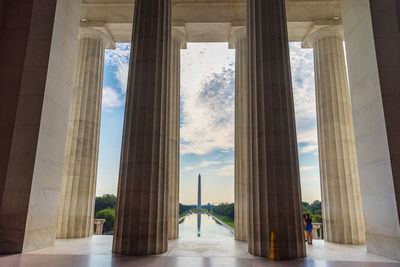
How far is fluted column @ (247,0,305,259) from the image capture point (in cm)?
2720

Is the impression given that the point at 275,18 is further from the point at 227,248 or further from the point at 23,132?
the point at 23,132

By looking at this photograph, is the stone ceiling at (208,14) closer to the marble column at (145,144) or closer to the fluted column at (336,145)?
the fluted column at (336,145)

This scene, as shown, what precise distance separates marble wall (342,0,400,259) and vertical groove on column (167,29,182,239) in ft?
86.2

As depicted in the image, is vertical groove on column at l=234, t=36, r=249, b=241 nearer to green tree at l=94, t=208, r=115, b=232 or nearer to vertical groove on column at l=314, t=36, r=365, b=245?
vertical groove on column at l=314, t=36, r=365, b=245

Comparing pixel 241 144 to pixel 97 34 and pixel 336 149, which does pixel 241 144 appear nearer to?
pixel 336 149

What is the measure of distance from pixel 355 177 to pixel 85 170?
1739 inches

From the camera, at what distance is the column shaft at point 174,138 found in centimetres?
4325

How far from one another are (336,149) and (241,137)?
617 inches

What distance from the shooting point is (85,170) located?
45281mm

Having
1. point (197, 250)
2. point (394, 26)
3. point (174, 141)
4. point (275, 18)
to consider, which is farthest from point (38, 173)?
point (394, 26)

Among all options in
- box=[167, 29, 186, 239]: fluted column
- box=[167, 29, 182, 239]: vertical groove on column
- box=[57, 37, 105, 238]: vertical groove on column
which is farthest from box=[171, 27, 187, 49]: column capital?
box=[57, 37, 105, 238]: vertical groove on column

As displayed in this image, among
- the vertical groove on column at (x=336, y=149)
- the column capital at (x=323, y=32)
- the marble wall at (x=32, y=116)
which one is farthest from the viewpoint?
the column capital at (x=323, y=32)

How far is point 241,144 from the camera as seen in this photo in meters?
44.8

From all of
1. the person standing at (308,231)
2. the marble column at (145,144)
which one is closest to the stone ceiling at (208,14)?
the marble column at (145,144)
